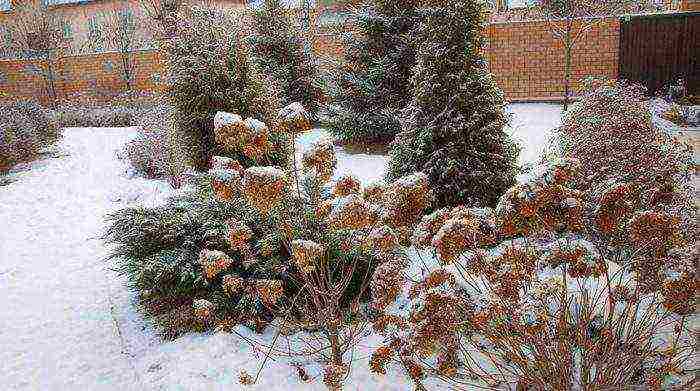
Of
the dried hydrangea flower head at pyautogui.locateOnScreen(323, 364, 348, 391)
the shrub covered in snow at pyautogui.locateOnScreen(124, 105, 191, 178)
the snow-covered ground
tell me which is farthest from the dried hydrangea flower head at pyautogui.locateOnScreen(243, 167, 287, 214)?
the shrub covered in snow at pyautogui.locateOnScreen(124, 105, 191, 178)

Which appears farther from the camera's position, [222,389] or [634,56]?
[634,56]

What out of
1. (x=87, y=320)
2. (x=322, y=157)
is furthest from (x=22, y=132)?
(x=322, y=157)

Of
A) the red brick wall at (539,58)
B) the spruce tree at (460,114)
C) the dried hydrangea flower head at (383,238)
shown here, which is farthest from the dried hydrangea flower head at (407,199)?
the red brick wall at (539,58)

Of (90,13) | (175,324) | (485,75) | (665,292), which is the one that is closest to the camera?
(665,292)

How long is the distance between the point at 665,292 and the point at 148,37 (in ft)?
65.5

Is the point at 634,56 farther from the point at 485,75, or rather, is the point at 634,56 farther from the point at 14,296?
the point at 14,296

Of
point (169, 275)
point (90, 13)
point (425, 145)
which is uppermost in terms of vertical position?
point (90, 13)

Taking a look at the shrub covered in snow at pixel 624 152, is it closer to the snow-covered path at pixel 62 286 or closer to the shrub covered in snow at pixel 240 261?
the shrub covered in snow at pixel 240 261

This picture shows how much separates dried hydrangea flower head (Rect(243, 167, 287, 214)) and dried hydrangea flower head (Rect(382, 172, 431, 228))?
60 centimetres

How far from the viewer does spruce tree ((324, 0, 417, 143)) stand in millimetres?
8547

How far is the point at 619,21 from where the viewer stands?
39.7ft

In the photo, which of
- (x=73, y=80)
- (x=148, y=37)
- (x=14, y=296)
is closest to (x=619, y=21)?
(x=14, y=296)

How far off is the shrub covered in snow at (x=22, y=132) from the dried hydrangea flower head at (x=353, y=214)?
935 cm

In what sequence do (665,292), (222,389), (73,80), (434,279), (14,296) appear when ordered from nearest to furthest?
(665,292) < (434,279) < (222,389) < (14,296) < (73,80)
